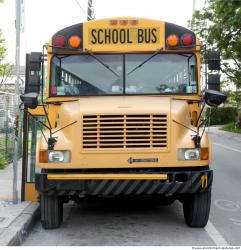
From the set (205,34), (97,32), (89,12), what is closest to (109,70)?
(97,32)

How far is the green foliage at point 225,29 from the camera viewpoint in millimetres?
24547

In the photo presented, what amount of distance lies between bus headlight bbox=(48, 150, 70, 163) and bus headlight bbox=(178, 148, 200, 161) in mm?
1361

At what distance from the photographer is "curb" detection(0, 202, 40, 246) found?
5991 mm

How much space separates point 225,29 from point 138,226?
20752 mm

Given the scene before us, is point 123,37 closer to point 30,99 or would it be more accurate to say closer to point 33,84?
point 33,84

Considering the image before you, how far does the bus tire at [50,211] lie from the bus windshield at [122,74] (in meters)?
1.51

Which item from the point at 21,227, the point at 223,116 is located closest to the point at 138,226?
the point at 21,227

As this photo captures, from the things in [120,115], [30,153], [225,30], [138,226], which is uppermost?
[225,30]

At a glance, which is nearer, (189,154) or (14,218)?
(189,154)

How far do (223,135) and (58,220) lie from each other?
936 inches

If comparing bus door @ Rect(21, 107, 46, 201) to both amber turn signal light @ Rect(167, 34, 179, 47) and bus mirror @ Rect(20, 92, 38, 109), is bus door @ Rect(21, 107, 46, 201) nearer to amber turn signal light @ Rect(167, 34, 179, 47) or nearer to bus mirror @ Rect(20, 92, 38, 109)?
bus mirror @ Rect(20, 92, 38, 109)

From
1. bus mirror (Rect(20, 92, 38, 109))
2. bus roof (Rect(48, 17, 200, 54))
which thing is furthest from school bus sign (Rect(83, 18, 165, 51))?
bus mirror (Rect(20, 92, 38, 109))

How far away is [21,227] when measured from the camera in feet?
21.6

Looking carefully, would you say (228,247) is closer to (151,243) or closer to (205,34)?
(151,243)
